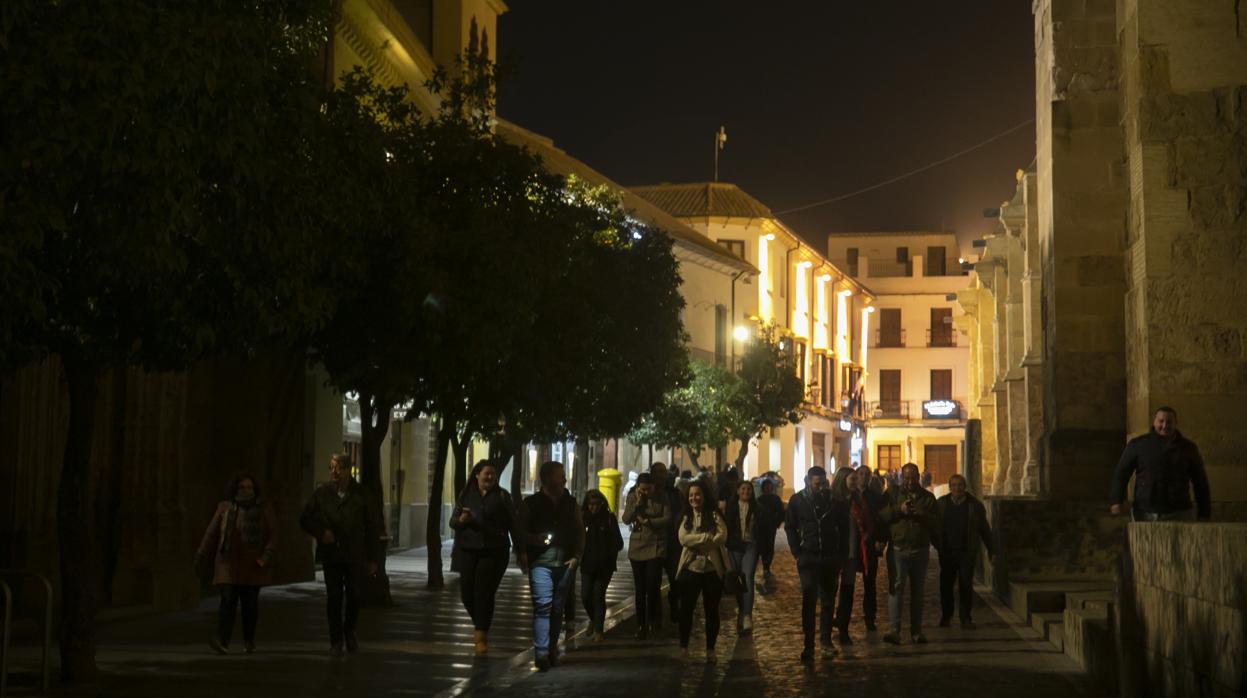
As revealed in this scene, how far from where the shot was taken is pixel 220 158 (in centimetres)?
1184

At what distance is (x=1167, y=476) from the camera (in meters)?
13.4

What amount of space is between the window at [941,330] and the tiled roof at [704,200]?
25.1 meters

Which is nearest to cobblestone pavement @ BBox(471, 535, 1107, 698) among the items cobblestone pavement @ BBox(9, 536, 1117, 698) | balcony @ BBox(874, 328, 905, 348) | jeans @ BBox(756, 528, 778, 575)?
cobblestone pavement @ BBox(9, 536, 1117, 698)

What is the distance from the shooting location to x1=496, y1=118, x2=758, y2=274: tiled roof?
56.7 metres

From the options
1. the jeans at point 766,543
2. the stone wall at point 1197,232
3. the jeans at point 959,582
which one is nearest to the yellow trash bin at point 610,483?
the jeans at point 766,543

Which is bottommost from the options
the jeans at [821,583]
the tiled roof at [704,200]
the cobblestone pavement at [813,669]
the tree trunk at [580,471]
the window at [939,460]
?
the cobblestone pavement at [813,669]

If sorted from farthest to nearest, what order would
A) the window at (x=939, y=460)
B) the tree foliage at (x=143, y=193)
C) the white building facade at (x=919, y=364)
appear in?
the white building facade at (x=919, y=364), the window at (x=939, y=460), the tree foliage at (x=143, y=193)

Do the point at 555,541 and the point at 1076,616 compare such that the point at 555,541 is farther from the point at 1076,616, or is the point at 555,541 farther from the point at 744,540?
the point at 1076,616

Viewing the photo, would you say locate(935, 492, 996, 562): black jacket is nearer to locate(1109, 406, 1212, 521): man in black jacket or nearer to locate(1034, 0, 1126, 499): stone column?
locate(1034, 0, 1126, 499): stone column

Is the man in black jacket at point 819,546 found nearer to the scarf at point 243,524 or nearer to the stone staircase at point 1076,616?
the stone staircase at point 1076,616

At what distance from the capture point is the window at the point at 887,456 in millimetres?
95875

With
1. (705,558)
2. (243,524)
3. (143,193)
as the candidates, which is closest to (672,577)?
(705,558)

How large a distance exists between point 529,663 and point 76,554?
3.91 meters

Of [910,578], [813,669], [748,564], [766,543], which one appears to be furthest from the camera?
[766,543]
